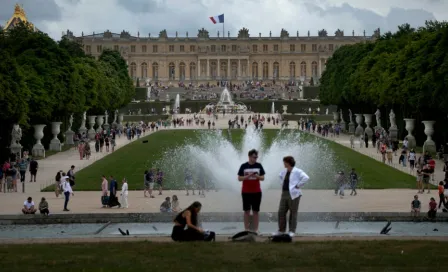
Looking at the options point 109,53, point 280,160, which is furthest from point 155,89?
point 280,160

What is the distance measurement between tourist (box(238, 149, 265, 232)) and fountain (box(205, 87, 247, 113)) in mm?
101028

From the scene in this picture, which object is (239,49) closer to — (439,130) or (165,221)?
(439,130)

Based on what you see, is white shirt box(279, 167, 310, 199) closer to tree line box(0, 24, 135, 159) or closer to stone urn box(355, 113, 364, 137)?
tree line box(0, 24, 135, 159)

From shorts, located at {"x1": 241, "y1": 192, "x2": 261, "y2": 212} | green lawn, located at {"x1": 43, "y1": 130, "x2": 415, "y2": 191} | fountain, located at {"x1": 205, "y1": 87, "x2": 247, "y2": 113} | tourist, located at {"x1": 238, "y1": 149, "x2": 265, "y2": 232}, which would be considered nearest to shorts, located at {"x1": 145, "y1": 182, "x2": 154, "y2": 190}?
green lawn, located at {"x1": 43, "y1": 130, "x2": 415, "y2": 191}

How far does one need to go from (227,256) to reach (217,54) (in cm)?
17188

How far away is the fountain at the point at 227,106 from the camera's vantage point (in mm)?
123188

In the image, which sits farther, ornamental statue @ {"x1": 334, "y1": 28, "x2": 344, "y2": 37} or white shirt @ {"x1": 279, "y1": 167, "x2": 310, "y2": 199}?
ornamental statue @ {"x1": 334, "y1": 28, "x2": 344, "y2": 37}

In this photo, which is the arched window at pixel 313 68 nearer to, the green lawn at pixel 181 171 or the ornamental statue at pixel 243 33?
the ornamental statue at pixel 243 33

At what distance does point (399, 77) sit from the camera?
60312mm

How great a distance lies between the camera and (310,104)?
12950 cm

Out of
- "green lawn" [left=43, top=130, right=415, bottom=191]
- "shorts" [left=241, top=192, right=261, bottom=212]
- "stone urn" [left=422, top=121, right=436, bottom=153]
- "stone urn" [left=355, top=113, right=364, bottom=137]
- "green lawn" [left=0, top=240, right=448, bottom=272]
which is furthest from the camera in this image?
"stone urn" [left=355, top=113, right=364, bottom=137]

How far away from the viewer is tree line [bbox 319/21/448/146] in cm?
5091

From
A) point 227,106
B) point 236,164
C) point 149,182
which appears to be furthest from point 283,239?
point 227,106

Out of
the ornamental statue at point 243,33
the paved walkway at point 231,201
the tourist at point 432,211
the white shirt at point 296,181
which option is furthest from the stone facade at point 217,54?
the white shirt at point 296,181
